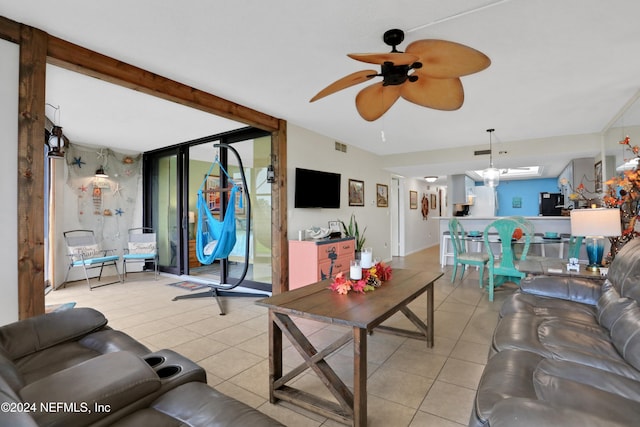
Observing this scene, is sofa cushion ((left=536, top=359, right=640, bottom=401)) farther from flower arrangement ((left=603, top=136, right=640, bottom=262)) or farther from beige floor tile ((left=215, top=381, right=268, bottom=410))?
flower arrangement ((left=603, top=136, right=640, bottom=262))

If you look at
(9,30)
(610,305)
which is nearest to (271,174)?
(9,30)

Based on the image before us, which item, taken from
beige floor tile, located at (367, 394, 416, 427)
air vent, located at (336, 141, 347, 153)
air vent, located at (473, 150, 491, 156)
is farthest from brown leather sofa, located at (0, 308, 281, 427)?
air vent, located at (473, 150, 491, 156)

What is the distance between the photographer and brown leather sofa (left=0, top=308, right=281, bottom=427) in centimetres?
92

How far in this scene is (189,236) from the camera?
5824 mm

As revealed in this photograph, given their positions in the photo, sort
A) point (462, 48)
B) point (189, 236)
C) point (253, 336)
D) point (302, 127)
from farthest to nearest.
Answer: point (189, 236) < point (302, 127) < point (253, 336) < point (462, 48)

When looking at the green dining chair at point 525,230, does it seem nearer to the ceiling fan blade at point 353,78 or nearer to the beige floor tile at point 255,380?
the ceiling fan blade at point 353,78

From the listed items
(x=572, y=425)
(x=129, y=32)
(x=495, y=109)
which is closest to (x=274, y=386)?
(x=572, y=425)

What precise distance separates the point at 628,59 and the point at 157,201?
22.9ft

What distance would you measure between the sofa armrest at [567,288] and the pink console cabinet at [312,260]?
6.64ft

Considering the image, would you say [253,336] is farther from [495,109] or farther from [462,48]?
[495,109]

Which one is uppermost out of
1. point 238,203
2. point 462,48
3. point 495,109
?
point 495,109

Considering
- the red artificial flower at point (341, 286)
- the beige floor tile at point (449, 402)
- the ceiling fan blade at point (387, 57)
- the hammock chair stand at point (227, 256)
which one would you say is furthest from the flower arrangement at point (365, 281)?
the hammock chair stand at point (227, 256)

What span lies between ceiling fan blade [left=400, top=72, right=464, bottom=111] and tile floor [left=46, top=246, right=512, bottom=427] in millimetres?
1963

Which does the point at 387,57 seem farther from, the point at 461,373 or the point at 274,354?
the point at 461,373
